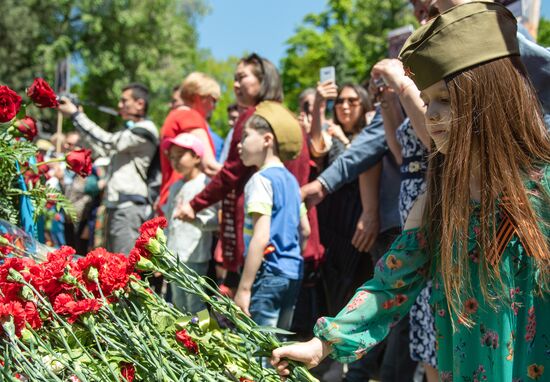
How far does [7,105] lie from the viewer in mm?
2371

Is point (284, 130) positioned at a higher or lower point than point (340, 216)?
higher

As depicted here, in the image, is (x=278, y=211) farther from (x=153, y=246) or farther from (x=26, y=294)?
(x=26, y=294)

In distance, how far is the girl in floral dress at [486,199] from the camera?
5.82 feet

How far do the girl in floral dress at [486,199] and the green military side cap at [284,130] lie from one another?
1.86m

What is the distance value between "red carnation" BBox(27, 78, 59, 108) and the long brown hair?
5.20 ft

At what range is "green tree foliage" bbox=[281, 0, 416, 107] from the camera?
3183 cm

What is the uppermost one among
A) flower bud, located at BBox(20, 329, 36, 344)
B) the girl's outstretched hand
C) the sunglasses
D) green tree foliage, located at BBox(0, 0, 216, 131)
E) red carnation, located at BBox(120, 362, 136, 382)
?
green tree foliage, located at BBox(0, 0, 216, 131)

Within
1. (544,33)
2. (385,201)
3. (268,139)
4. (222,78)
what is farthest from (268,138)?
(222,78)

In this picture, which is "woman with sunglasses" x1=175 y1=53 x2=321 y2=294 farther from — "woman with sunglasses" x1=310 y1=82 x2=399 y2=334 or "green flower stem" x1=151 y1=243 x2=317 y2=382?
"green flower stem" x1=151 y1=243 x2=317 y2=382

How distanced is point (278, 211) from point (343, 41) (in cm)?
2930

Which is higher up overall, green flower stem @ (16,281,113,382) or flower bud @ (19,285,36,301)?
flower bud @ (19,285,36,301)

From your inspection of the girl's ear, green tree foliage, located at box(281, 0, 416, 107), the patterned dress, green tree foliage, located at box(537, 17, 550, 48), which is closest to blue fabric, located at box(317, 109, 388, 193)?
the girl's ear

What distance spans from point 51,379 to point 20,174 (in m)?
1.12

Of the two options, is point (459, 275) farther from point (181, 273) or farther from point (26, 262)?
point (26, 262)
